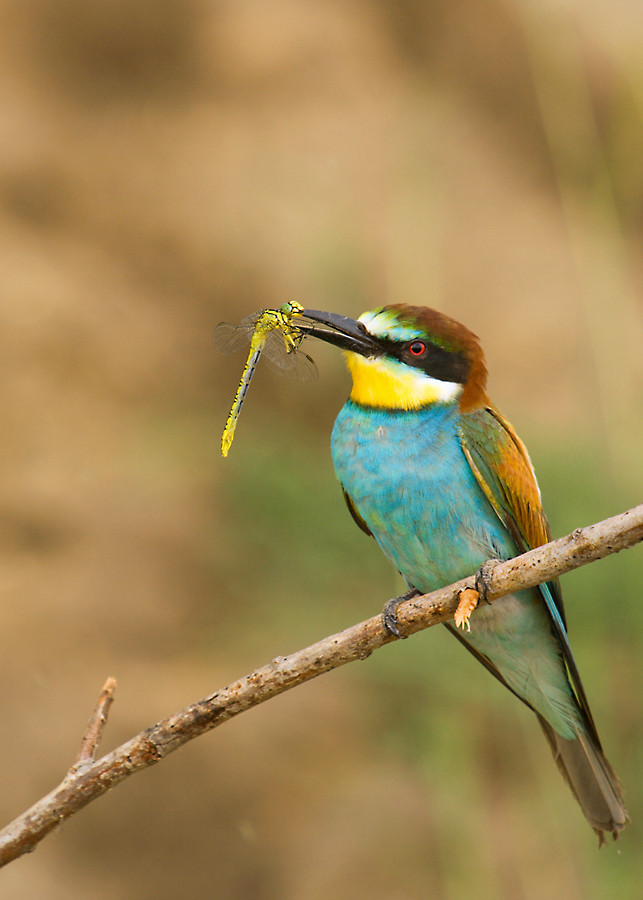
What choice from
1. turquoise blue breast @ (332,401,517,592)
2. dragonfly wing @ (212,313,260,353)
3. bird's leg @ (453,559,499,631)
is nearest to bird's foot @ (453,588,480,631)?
bird's leg @ (453,559,499,631)

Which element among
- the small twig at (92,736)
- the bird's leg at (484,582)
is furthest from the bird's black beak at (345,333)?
the small twig at (92,736)

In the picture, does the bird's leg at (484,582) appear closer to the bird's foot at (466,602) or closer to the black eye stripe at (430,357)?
the bird's foot at (466,602)

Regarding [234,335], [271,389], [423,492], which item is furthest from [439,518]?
[271,389]

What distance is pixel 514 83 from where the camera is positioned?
147 inches

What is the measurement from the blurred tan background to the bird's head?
0.58 metres

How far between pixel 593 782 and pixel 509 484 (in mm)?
540

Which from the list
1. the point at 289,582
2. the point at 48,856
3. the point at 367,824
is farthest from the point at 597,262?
the point at 48,856

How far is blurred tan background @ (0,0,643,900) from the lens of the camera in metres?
2.51

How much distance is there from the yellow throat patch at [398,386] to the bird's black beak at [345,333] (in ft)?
0.06

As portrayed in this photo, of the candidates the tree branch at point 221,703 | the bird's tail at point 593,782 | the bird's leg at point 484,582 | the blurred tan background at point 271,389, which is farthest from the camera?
the blurred tan background at point 271,389

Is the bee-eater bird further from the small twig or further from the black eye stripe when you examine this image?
the small twig

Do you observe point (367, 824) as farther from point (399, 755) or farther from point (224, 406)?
point (224, 406)

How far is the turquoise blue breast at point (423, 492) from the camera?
1.65m

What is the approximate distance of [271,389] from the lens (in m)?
3.24
